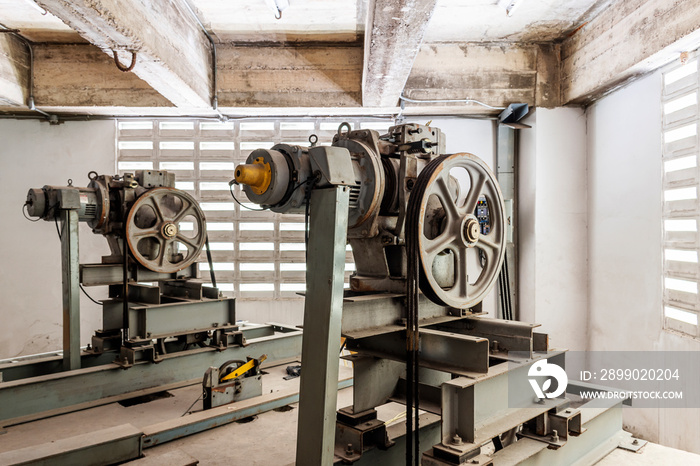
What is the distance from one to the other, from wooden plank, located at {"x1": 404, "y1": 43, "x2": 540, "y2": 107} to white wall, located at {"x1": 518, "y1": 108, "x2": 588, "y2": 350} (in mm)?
493

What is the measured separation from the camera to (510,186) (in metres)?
5.66

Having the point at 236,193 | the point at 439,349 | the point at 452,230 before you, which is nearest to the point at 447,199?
the point at 452,230

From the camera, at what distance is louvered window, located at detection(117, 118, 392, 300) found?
6160mm

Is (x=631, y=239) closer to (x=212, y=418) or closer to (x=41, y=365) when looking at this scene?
(x=212, y=418)

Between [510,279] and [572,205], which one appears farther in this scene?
[510,279]

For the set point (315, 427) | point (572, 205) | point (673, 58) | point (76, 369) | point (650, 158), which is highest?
point (673, 58)

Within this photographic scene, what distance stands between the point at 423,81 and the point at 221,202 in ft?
9.83

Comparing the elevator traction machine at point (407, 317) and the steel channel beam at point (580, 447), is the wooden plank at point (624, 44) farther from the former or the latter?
the steel channel beam at point (580, 447)

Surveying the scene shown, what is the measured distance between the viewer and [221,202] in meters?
6.20

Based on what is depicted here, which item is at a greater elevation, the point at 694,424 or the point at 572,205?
the point at 572,205

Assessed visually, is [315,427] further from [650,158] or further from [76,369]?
[650,158]

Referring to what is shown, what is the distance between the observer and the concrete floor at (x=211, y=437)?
274 cm

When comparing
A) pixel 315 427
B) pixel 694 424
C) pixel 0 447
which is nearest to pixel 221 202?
pixel 0 447

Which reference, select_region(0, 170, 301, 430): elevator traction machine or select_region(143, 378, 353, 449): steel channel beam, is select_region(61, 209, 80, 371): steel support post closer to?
select_region(0, 170, 301, 430): elevator traction machine
